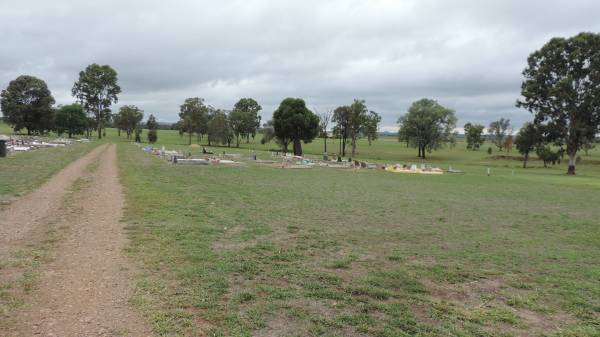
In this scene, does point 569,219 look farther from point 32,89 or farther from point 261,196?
point 32,89

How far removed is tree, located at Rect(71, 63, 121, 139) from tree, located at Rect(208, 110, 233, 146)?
97.4 ft

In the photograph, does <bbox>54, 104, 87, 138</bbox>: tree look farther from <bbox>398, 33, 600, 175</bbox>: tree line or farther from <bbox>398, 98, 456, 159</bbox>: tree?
<bbox>398, 33, 600, 175</bbox>: tree line

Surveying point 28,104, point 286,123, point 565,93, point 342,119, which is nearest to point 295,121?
point 286,123

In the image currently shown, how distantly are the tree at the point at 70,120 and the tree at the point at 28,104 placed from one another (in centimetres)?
160

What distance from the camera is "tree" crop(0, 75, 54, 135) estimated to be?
242 ft

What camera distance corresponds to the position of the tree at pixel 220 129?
7344 cm

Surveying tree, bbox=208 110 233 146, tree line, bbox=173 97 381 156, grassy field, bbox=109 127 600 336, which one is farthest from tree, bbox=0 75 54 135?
grassy field, bbox=109 127 600 336

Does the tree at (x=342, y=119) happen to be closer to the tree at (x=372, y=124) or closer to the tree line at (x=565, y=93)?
the tree at (x=372, y=124)

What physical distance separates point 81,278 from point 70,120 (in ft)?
279

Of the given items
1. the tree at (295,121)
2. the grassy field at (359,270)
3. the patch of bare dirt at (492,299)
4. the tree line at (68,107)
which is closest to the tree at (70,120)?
the tree line at (68,107)

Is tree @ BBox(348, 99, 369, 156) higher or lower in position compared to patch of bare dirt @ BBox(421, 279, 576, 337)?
higher

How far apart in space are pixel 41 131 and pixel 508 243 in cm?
9013

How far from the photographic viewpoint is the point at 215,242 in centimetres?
739

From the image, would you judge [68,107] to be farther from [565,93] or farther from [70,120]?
[565,93]
